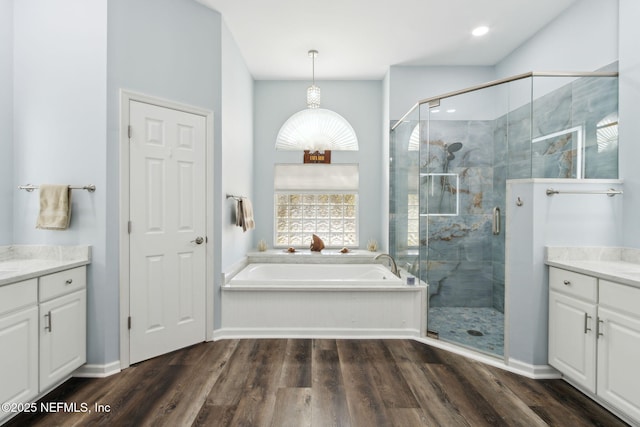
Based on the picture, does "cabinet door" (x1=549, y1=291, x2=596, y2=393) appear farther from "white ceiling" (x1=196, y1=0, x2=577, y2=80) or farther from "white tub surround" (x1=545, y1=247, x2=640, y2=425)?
"white ceiling" (x1=196, y1=0, x2=577, y2=80)

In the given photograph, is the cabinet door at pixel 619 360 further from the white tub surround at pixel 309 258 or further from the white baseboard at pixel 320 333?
the white tub surround at pixel 309 258

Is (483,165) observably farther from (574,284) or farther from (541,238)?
(574,284)

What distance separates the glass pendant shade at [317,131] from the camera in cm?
436

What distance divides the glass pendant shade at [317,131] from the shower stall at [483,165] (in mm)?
1179

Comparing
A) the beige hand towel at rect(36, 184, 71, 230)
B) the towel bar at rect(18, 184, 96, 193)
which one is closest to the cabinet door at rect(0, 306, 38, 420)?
the beige hand towel at rect(36, 184, 71, 230)

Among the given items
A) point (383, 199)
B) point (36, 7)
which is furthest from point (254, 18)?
point (383, 199)

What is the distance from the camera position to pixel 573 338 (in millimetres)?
2109

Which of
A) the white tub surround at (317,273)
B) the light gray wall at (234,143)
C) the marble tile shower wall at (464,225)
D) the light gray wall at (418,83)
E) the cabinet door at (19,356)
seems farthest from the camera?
the light gray wall at (418,83)

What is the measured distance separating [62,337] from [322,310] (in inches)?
77.7

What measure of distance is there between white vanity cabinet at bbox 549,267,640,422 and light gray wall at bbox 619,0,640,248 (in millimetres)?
650

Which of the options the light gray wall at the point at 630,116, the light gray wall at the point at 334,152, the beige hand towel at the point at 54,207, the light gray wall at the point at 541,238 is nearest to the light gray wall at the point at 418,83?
the light gray wall at the point at 334,152

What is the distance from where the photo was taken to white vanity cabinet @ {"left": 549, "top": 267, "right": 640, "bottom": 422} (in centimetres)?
173

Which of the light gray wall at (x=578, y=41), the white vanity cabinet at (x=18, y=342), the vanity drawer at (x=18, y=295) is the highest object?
the light gray wall at (x=578, y=41)

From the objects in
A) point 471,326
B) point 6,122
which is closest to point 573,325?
point 471,326
